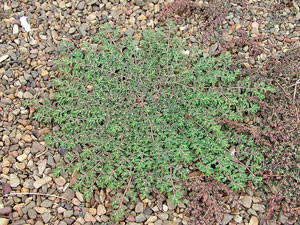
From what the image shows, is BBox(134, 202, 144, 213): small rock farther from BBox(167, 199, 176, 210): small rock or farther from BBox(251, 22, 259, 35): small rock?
BBox(251, 22, 259, 35): small rock

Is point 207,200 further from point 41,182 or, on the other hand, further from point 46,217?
point 41,182

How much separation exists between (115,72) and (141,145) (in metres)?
1.00

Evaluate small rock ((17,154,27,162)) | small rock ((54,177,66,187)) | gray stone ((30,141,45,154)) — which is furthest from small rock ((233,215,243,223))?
small rock ((17,154,27,162))

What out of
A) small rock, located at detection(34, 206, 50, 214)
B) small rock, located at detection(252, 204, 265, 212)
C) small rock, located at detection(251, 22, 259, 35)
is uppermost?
small rock, located at detection(251, 22, 259, 35)

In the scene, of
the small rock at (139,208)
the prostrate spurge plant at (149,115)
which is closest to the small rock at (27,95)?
the prostrate spurge plant at (149,115)

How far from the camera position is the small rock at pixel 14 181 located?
3146 mm

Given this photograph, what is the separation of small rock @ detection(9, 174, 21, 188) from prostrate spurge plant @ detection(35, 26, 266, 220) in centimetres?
45

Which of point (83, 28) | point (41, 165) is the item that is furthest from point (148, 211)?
point (83, 28)

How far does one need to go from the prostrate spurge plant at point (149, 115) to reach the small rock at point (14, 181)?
1.47ft

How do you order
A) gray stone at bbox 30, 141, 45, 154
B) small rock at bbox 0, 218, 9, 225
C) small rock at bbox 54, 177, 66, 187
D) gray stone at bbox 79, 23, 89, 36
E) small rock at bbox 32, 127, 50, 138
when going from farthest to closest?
gray stone at bbox 79, 23, 89, 36 → small rock at bbox 32, 127, 50, 138 → gray stone at bbox 30, 141, 45, 154 → small rock at bbox 54, 177, 66, 187 → small rock at bbox 0, 218, 9, 225

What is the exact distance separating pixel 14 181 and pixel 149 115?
150cm

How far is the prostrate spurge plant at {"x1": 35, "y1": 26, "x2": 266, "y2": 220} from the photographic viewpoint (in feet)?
10.4

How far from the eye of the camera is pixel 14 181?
10.4 ft

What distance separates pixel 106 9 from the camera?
4.30 metres
